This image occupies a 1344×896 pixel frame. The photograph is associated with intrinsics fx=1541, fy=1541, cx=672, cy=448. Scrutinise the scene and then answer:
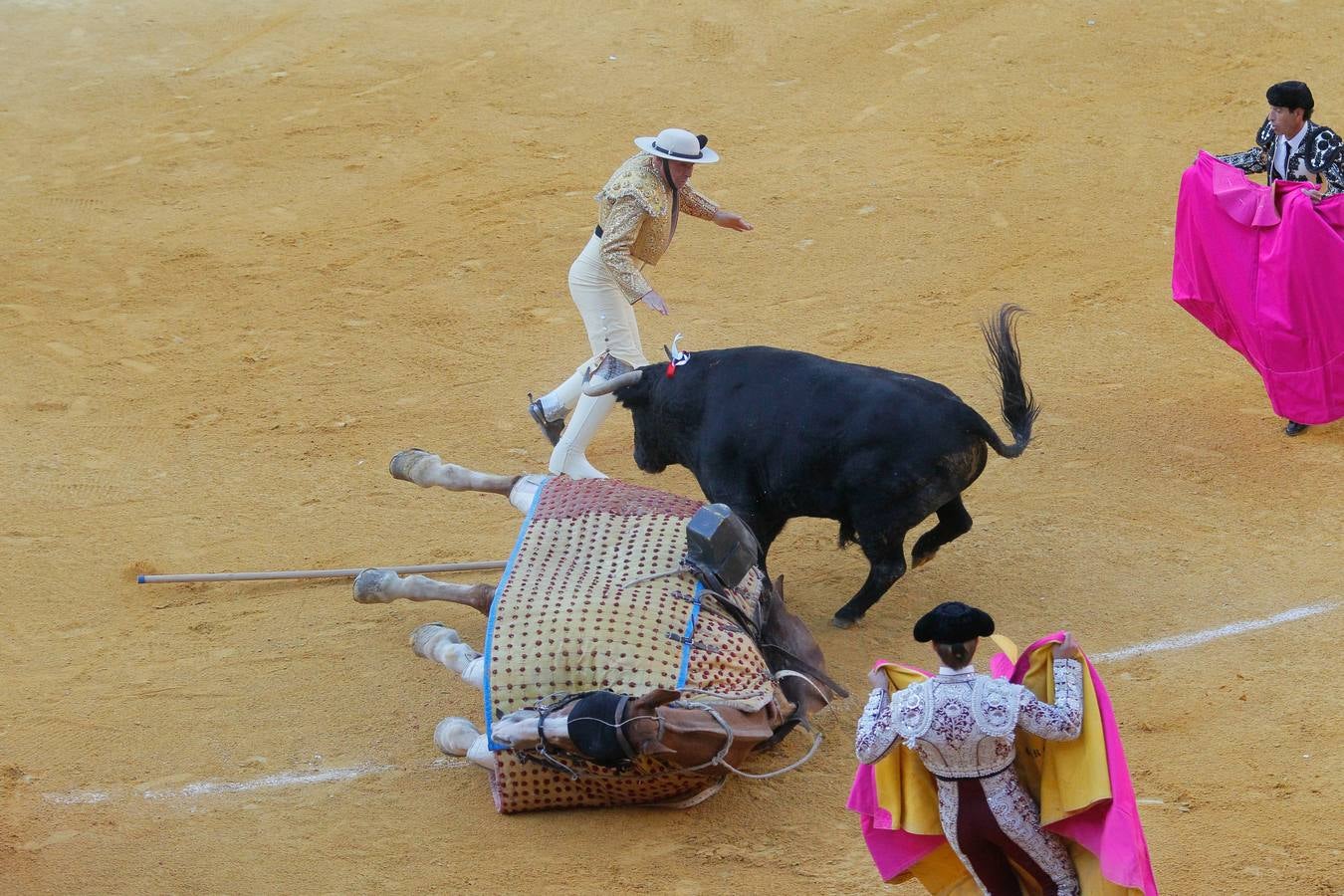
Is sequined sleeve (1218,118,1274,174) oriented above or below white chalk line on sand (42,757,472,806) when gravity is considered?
above

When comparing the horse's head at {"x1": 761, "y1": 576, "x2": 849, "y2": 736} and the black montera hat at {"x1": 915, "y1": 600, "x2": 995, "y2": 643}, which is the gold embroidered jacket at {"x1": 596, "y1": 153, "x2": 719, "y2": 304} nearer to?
the horse's head at {"x1": 761, "y1": 576, "x2": 849, "y2": 736}

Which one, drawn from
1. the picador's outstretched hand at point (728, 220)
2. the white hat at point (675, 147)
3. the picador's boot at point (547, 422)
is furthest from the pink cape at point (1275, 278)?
the picador's boot at point (547, 422)

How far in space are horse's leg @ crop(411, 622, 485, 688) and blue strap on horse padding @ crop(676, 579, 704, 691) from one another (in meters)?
0.74

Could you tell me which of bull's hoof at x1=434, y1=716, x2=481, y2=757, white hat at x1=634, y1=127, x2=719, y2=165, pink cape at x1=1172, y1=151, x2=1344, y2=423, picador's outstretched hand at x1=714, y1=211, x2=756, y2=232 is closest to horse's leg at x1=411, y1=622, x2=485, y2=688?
bull's hoof at x1=434, y1=716, x2=481, y2=757

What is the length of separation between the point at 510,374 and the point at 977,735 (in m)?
Result: 5.69

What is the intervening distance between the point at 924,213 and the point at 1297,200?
3567 millimetres

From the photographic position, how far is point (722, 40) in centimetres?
1373

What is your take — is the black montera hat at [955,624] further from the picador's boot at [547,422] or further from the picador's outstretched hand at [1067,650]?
the picador's boot at [547,422]

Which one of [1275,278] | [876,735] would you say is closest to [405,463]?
[876,735]

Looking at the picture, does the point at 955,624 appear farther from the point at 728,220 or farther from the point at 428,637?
the point at 728,220

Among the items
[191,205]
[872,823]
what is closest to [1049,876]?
[872,823]

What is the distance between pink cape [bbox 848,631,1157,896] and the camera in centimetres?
408

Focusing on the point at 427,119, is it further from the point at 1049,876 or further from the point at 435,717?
the point at 1049,876

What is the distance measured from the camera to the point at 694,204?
773cm
